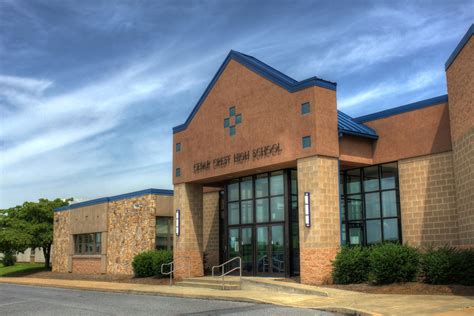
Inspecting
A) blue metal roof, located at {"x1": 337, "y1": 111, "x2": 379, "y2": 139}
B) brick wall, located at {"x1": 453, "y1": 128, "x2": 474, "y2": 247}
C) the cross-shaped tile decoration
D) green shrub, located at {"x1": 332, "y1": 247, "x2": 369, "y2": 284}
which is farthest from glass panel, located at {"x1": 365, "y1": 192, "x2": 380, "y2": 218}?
the cross-shaped tile decoration

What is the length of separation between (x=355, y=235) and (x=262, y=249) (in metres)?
4.04

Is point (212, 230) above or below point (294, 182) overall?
below

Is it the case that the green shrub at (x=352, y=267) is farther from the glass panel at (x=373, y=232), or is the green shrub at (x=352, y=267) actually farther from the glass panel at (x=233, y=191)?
the glass panel at (x=233, y=191)

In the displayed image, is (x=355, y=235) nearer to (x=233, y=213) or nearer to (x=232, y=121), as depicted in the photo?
(x=233, y=213)

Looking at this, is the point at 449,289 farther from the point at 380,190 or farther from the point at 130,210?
the point at 130,210

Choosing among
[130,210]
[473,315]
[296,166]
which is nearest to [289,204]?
[296,166]

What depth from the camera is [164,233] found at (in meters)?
32.3

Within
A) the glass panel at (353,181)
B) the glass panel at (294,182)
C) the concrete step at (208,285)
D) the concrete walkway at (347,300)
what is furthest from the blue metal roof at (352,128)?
the concrete step at (208,285)

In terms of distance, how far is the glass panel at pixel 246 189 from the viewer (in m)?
24.9

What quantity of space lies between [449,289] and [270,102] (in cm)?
1035

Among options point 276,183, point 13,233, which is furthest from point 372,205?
point 13,233

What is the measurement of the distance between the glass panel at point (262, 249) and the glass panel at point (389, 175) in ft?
17.6

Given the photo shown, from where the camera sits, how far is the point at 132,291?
870 inches

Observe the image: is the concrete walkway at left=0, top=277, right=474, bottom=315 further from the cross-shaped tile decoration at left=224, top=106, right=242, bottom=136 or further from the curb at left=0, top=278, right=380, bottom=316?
the cross-shaped tile decoration at left=224, top=106, right=242, bottom=136
